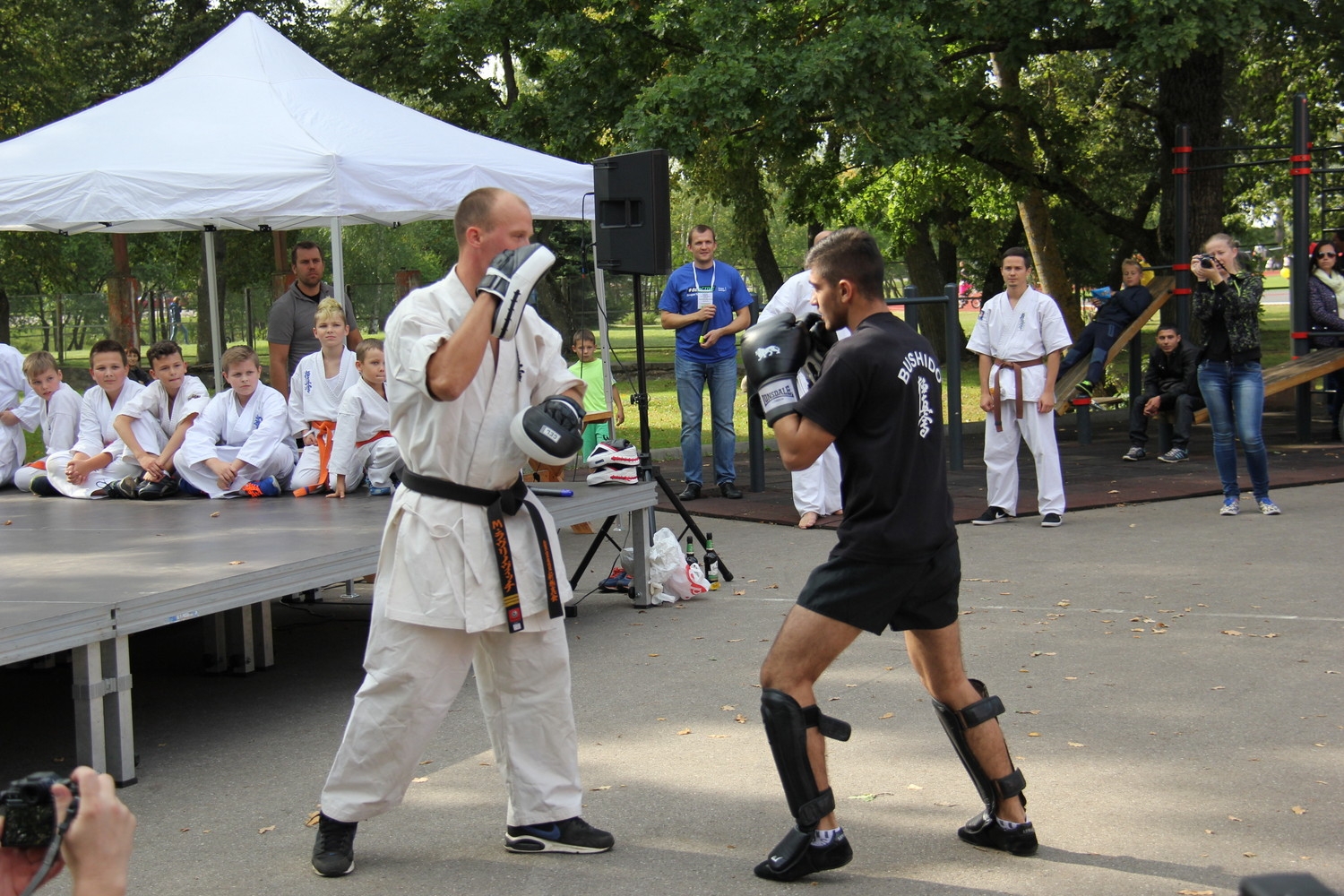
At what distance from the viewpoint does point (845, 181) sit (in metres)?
24.9

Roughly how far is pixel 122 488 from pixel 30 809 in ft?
23.6

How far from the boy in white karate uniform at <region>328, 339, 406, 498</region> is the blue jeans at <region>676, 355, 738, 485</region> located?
354 centimetres

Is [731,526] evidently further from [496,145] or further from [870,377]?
[870,377]

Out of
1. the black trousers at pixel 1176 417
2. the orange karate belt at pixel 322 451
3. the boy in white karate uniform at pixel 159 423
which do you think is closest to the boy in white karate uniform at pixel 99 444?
the boy in white karate uniform at pixel 159 423

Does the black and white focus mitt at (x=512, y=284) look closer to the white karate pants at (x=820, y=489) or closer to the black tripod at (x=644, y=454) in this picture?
the black tripod at (x=644, y=454)

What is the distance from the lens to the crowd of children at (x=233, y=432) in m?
8.02

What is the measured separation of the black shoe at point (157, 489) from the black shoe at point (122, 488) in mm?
45

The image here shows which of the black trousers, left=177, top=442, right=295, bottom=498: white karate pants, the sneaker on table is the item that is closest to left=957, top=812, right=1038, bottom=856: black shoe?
the sneaker on table

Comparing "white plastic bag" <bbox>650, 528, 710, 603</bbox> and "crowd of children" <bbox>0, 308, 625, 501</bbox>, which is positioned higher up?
"crowd of children" <bbox>0, 308, 625, 501</bbox>

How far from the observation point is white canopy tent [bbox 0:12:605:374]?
9234mm

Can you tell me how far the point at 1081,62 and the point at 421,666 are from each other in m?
27.6

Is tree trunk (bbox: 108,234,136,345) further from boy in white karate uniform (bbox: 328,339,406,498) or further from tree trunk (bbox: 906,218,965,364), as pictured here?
tree trunk (bbox: 906,218,965,364)

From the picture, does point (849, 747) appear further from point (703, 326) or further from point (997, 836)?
point (703, 326)

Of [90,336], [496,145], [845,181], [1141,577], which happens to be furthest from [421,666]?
[90,336]
